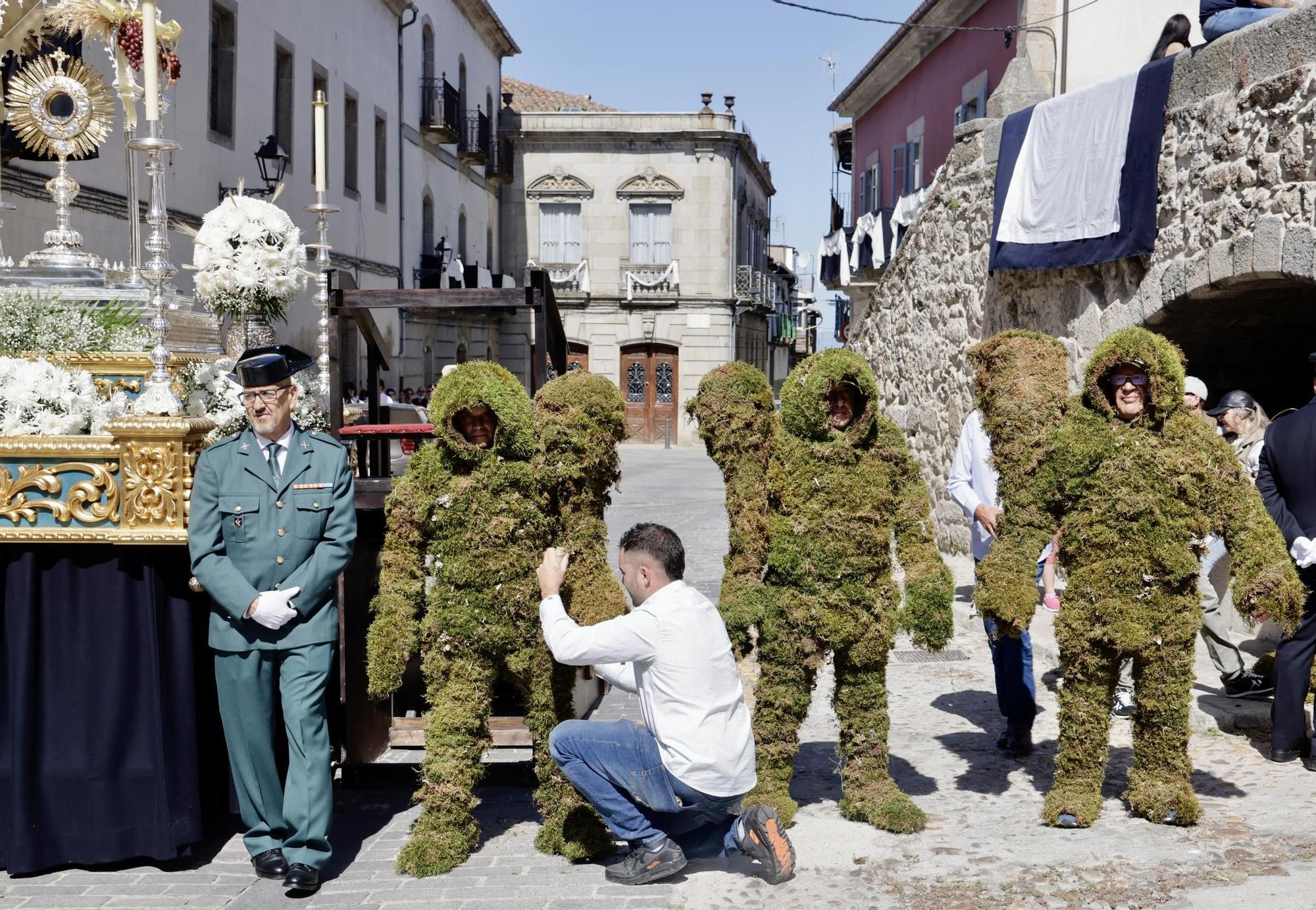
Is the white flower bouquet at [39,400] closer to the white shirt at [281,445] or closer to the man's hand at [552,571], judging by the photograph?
the white shirt at [281,445]

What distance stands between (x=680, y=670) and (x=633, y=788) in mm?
456

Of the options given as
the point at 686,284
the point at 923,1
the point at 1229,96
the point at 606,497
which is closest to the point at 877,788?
the point at 606,497

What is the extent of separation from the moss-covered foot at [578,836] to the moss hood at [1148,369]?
→ 254 centimetres

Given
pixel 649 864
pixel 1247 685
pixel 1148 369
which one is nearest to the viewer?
pixel 649 864

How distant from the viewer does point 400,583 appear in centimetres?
475

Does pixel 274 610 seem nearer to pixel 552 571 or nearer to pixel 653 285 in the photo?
pixel 552 571

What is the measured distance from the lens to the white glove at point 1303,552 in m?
5.56

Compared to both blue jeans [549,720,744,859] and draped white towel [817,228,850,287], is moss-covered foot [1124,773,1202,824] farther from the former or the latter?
draped white towel [817,228,850,287]

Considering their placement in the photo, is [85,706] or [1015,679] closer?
[85,706]

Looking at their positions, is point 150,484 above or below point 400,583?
above

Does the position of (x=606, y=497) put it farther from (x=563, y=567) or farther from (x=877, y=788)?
(x=877, y=788)

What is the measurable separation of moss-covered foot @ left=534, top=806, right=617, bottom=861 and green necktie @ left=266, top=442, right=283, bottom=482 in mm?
1649

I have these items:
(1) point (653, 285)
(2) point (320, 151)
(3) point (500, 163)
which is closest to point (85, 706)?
(2) point (320, 151)

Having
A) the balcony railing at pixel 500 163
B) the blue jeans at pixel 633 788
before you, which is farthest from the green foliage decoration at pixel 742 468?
the balcony railing at pixel 500 163
